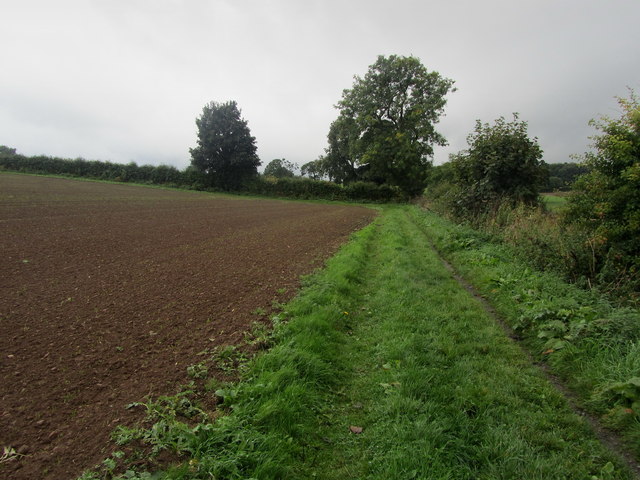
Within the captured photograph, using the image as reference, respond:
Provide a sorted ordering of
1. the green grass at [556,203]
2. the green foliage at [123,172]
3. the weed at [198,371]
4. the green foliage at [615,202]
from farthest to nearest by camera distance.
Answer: the green foliage at [123,172] → the green grass at [556,203] → the green foliage at [615,202] → the weed at [198,371]

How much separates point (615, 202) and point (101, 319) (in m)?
10.4

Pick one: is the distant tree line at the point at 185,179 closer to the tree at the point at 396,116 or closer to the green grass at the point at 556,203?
the tree at the point at 396,116

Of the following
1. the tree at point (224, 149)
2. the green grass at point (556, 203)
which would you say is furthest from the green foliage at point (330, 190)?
the green grass at point (556, 203)

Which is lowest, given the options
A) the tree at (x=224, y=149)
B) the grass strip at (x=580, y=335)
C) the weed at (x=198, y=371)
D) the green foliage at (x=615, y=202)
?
the weed at (x=198, y=371)

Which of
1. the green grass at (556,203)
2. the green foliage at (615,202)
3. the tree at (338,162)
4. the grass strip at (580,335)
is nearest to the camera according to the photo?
the grass strip at (580,335)

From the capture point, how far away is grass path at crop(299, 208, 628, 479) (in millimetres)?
2660

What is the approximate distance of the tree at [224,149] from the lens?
47.0m

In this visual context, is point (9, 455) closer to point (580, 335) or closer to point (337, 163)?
point (580, 335)

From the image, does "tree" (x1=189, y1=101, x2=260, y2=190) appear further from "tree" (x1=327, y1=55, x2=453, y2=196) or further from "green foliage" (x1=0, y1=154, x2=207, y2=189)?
"tree" (x1=327, y1=55, x2=453, y2=196)

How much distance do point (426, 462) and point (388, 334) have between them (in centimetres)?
227

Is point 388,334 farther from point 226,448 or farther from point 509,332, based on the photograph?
point 226,448

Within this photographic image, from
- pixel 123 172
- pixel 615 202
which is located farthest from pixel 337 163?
pixel 615 202

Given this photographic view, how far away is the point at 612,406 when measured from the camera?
132 inches

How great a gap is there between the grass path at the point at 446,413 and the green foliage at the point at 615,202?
3.39 meters
